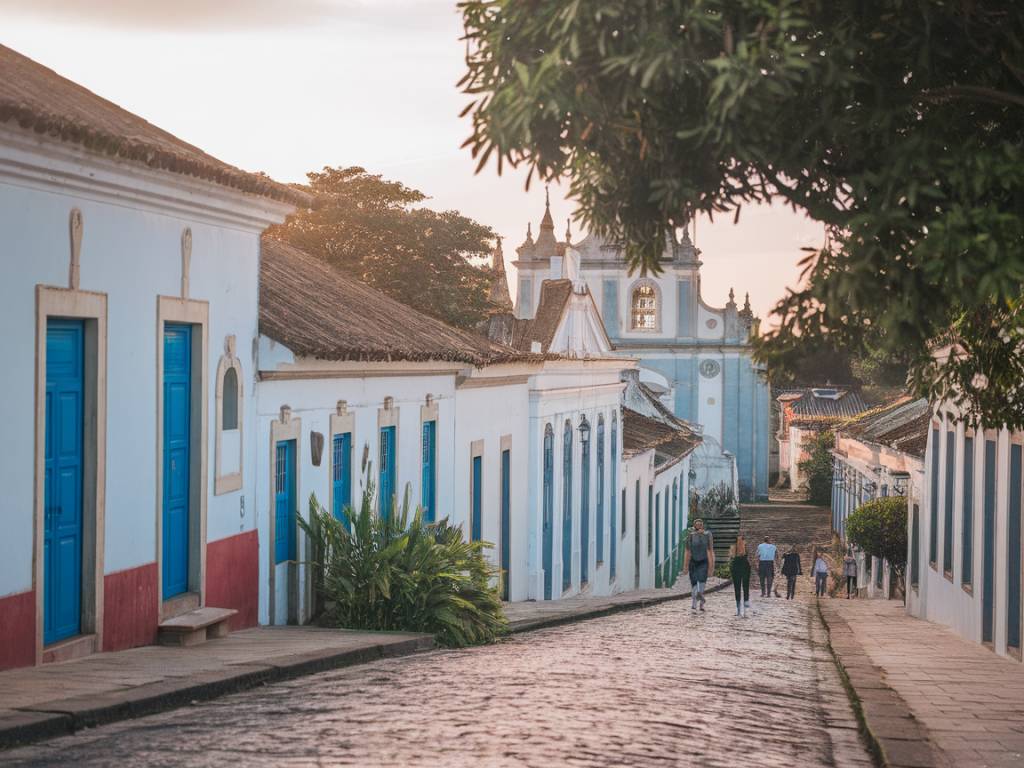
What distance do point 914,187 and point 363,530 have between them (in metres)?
7.52

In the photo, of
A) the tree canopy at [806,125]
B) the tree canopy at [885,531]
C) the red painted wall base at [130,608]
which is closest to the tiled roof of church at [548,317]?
the tree canopy at [885,531]

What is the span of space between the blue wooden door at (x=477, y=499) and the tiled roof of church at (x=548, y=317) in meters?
7.54

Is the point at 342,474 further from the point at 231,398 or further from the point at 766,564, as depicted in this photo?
the point at 766,564

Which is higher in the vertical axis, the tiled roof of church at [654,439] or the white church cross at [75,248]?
the white church cross at [75,248]

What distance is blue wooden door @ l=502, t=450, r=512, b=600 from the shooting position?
21531mm

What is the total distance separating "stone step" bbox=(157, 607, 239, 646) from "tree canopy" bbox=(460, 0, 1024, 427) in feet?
15.3

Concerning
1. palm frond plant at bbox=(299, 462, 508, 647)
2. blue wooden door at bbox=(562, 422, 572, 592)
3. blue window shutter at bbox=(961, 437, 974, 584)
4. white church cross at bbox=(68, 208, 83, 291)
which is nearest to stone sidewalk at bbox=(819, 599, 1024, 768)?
blue window shutter at bbox=(961, 437, 974, 584)

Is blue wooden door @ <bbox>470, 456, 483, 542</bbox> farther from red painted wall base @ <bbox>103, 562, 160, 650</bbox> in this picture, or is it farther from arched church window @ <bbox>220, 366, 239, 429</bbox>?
red painted wall base @ <bbox>103, 562, 160, 650</bbox>

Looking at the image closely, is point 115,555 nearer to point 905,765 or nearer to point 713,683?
point 713,683

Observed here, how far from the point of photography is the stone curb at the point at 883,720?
7.42 m

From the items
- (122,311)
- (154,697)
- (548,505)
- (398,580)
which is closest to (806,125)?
(154,697)

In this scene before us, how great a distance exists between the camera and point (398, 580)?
12516 mm

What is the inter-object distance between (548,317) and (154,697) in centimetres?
2131

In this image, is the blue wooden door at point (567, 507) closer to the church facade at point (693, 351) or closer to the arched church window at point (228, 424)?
the arched church window at point (228, 424)
